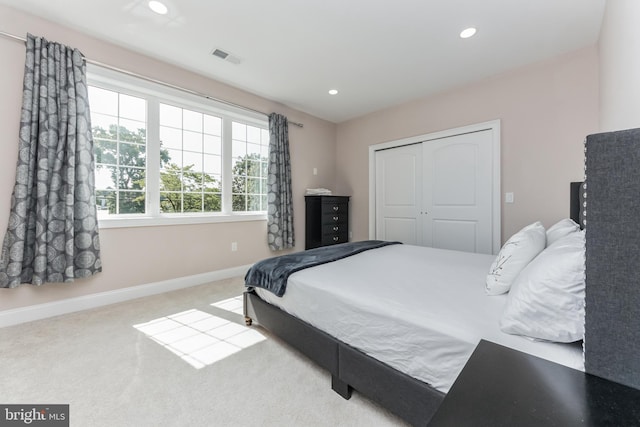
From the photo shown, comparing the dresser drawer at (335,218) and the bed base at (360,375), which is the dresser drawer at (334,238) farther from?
the bed base at (360,375)

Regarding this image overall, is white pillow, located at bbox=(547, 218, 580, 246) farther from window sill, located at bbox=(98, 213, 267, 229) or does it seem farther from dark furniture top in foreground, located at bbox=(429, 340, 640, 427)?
window sill, located at bbox=(98, 213, 267, 229)

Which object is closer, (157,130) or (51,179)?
(51,179)

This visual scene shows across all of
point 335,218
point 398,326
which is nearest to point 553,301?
point 398,326

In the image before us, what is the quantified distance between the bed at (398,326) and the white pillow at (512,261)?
0.06 metres

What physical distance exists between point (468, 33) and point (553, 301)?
2.51 metres

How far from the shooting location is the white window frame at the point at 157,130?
2.61 m

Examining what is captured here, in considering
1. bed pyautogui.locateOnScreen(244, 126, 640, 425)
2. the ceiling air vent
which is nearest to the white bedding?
bed pyautogui.locateOnScreen(244, 126, 640, 425)

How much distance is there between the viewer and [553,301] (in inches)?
34.5

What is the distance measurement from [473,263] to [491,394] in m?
1.60

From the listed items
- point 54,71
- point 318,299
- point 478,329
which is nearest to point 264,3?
point 54,71

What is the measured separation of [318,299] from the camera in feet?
4.89

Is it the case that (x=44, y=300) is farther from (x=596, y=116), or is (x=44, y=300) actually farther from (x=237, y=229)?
(x=596, y=116)

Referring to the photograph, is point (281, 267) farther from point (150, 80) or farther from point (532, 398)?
point (150, 80)

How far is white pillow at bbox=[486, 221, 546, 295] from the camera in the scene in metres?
1.28
